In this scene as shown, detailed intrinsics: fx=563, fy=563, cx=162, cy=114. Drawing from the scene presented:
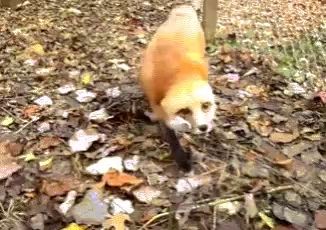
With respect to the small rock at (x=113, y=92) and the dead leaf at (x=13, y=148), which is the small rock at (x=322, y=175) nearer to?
the small rock at (x=113, y=92)

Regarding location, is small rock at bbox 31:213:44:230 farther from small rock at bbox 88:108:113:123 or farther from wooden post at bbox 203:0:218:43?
wooden post at bbox 203:0:218:43

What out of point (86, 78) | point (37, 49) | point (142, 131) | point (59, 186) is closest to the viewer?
point (59, 186)

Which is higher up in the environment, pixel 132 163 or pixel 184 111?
pixel 184 111

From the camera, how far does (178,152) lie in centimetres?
283

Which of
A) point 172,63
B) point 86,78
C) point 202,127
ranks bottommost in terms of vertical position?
point 86,78

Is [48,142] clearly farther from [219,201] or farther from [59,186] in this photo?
[219,201]

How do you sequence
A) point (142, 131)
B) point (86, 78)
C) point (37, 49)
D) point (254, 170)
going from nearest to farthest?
point (254, 170), point (142, 131), point (86, 78), point (37, 49)

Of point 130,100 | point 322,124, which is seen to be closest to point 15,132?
point 130,100

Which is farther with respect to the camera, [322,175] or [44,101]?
[44,101]

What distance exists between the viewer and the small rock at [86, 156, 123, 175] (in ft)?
9.19

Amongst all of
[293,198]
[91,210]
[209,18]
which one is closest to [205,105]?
[293,198]

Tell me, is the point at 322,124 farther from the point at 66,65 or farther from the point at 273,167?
the point at 66,65

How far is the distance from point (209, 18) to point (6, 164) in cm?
181

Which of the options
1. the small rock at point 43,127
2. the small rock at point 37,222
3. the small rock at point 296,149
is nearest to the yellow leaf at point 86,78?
the small rock at point 43,127
